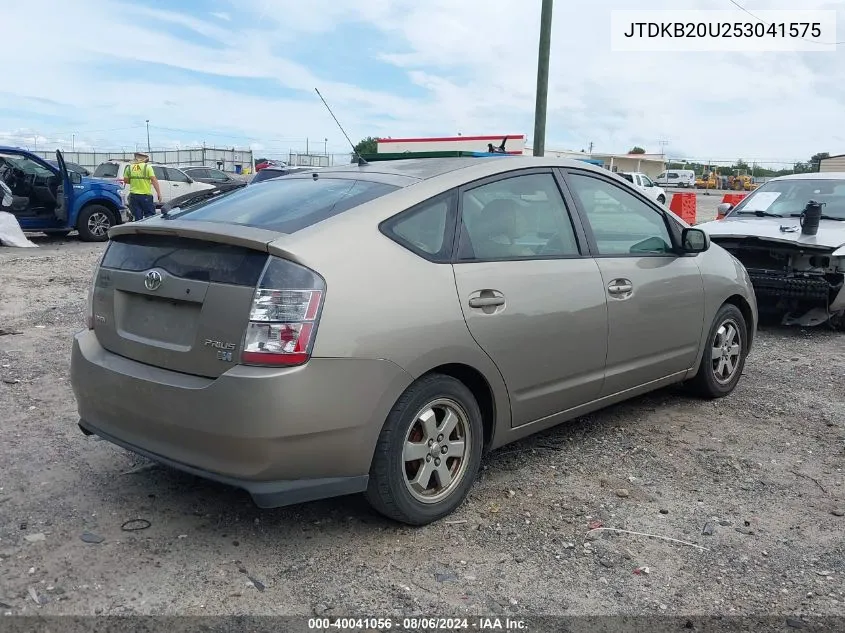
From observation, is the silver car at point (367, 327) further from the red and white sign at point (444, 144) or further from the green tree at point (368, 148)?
the red and white sign at point (444, 144)

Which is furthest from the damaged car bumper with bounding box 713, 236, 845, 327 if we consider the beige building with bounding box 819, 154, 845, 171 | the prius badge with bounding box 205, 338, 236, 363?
the beige building with bounding box 819, 154, 845, 171

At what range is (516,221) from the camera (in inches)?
152

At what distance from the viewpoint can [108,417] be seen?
133 inches

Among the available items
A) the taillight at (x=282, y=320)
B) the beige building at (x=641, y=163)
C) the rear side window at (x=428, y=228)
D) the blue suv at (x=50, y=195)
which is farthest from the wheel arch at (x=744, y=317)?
the beige building at (x=641, y=163)

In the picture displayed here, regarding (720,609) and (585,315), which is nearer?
→ (720,609)

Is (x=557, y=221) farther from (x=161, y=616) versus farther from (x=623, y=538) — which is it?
(x=161, y=616)

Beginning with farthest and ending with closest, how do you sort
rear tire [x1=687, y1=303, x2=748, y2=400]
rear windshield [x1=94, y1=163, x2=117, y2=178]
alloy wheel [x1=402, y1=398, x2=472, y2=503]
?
rear windshield [x1=94, y1=163, x2=117, y2=178] → rear tire [x1=687, y1=303, x2=748, y2=400] → alloy wheel [x1=402, y1=398, x2=472, y2=503]

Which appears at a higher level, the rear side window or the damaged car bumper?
the rear side window

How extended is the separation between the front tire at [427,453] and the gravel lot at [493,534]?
0.45ft

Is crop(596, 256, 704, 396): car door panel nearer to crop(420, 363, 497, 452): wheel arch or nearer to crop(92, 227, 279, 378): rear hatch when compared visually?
crop(420, 363, 497, 452): wheel arch

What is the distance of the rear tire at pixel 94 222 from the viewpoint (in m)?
14.3

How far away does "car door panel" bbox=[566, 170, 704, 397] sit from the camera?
13.9 ft

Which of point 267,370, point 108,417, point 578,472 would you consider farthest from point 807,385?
point 108,417

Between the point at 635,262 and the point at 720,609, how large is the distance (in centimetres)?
209
